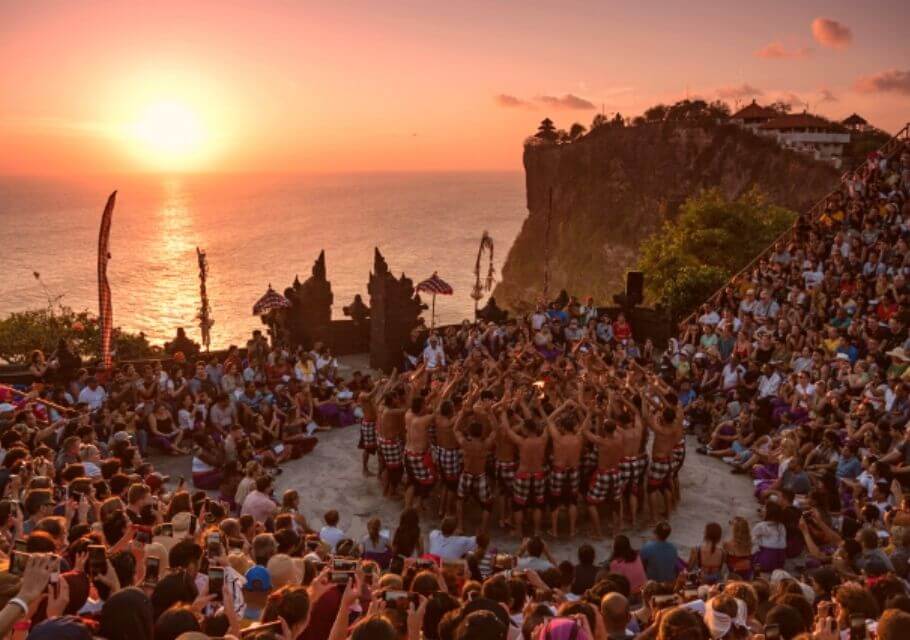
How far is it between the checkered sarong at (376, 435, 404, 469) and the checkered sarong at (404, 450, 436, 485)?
1.43 feet

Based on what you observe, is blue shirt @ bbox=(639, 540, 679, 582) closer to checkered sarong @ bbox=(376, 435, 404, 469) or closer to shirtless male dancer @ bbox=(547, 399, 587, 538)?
shirtless male dancer @ bbox=(547, 399, 587, 538)

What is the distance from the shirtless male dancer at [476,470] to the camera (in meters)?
10.5

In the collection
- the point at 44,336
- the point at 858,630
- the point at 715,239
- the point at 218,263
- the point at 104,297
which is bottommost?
the point at 218,263

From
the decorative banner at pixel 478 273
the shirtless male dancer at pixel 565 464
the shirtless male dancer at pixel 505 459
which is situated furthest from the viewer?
the decorative banner at pixel 478 273

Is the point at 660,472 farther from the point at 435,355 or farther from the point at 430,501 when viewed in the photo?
the point at 435,355

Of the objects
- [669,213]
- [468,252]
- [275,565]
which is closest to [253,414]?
[275,565]

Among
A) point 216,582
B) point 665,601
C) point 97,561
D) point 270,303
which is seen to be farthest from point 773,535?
point 270,303

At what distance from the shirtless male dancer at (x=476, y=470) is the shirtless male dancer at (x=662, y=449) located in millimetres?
2458

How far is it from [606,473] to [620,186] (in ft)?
223

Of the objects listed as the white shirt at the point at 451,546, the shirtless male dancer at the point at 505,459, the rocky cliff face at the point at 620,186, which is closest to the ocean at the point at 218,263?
the rocky cliff face at the point at 620,186

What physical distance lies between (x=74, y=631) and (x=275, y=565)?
214 cm

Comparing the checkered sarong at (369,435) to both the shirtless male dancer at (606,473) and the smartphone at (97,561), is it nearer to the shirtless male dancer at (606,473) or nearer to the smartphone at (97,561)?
the shirtless male dancer at (606,473)

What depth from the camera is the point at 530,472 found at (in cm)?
1045

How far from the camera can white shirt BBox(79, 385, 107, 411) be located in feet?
45.5
